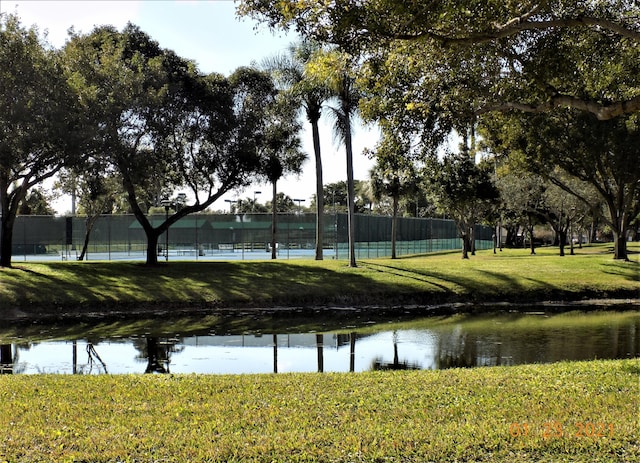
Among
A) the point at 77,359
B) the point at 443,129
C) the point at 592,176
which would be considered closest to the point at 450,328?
the point at 443,129

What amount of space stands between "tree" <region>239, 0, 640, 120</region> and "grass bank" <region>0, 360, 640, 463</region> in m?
5.00

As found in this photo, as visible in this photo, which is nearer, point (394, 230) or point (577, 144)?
point (577, 144)

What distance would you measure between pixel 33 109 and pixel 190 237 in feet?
51.9

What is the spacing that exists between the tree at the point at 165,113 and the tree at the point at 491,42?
14199 mm

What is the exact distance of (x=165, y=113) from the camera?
25859 millimetres

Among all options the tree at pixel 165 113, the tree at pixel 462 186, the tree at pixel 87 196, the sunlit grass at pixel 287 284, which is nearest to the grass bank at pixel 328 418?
the sunlit grass at pixel 287 284

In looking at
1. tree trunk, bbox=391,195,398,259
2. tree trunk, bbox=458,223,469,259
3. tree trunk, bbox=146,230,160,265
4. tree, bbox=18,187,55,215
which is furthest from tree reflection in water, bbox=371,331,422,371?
tree trunk, bbox=391,195,398,259

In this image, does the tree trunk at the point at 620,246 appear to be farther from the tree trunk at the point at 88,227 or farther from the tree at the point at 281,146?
the tree trunk at the point at 88,227

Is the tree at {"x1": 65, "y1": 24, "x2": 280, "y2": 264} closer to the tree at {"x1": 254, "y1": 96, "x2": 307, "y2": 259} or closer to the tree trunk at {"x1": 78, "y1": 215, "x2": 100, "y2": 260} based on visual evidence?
the tree at {"x1": 254, "y1": 96, "x2": 307, "y2": 259}

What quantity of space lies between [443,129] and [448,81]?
1125 millimetres

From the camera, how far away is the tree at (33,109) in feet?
71.0

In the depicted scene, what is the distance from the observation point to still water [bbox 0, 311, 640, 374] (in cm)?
1218
